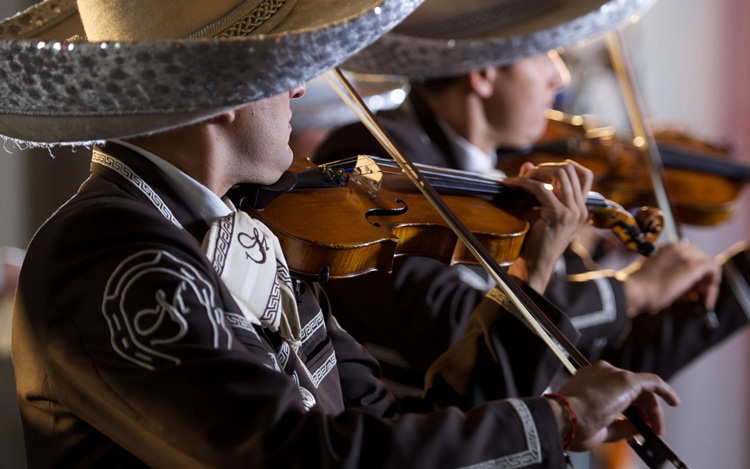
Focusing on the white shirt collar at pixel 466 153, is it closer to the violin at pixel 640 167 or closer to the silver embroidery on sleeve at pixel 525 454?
the violin at pixel 640 167

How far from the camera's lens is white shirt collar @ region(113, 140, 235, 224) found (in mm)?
902

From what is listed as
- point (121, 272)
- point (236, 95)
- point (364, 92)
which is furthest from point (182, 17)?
point (364, 92)

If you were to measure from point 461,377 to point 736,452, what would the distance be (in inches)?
107

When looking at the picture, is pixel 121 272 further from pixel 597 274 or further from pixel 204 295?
pixel 597 274

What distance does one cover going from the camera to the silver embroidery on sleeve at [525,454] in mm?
765

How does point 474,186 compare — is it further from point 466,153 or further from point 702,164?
point 702,164

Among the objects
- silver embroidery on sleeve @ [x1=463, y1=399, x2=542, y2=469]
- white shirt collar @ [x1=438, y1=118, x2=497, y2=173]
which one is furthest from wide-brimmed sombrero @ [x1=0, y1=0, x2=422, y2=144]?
white shirt collar @ [x1=438, y1=118, x2=497, y2=173]

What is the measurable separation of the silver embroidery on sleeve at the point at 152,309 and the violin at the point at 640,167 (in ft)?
3.96

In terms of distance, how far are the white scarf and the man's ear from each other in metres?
0.98

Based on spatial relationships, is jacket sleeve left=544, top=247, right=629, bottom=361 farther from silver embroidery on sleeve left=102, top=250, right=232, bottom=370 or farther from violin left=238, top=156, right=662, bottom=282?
silver embroidery on sleeve left=102, top=250, right=232, bottom=370

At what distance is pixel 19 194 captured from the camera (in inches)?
88.5

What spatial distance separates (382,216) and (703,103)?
2.90 m

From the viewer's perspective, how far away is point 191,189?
91 centimetres

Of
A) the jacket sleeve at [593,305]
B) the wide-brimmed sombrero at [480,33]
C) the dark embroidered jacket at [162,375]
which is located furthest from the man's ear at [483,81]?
the dark embroidered jacket at [162,375]
